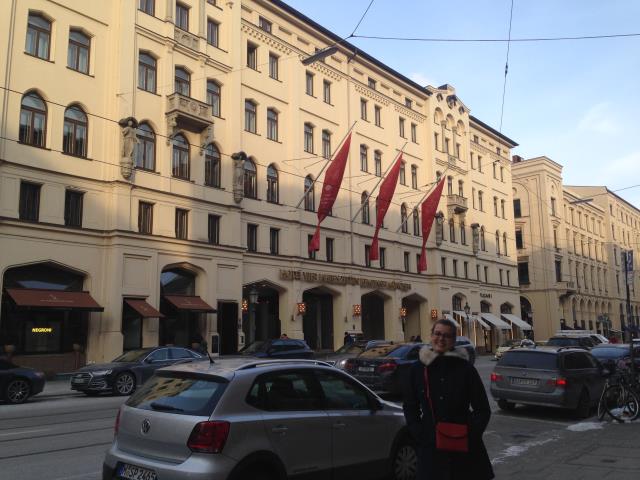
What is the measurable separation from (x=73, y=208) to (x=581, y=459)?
74.4 feet

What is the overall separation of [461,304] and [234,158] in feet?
91.4

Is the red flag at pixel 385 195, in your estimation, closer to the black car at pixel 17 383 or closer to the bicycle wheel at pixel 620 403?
the black car at pixel 17 383

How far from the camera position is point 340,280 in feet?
126

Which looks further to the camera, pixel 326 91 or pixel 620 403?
pixel 326 91

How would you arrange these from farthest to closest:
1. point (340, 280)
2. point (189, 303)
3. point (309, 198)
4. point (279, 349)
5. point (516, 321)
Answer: point (516, 321)
point (340, 280)
point (309, 198)
point (189, 303)
point (279, 349)

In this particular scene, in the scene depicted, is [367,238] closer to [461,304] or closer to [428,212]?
[428,212]

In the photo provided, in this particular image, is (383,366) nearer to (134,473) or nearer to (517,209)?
(134,473)

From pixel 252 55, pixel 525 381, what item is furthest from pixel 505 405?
pixel 252 55

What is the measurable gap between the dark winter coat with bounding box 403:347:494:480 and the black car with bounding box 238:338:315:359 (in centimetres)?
1894

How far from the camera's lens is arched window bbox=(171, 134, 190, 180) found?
29759mm

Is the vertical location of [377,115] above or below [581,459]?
above

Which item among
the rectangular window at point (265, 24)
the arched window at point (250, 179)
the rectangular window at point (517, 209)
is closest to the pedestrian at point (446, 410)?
the arched window at point (250, 179)

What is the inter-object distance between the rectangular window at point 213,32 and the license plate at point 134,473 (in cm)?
3027

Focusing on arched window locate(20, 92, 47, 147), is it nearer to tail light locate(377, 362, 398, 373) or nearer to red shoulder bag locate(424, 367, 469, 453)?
tail light locate(377, 362, 398, 373)
